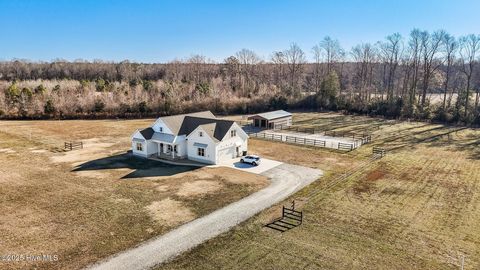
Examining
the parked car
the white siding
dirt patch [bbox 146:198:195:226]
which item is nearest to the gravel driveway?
dirt patch [bbox 146:198:195:226]

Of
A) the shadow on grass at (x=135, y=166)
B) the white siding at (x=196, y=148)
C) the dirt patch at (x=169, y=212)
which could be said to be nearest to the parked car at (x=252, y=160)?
the white siding at (x=196, y=148)

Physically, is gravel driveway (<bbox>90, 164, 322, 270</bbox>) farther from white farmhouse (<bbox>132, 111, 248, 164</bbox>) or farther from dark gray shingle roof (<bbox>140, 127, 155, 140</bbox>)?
dark gray shingle roof (<bbox>140, 127, 155, 140</bbox>)

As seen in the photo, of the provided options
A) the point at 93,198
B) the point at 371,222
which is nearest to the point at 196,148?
the point at 93,198

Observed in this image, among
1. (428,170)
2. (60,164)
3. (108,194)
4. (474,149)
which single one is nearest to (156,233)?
(108,194)

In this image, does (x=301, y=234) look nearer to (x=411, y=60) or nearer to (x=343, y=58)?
(x=411, y=60)

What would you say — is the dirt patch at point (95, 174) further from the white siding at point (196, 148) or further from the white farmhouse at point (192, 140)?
the white siding at point (196, 148)

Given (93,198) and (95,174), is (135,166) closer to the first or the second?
(95,174)
